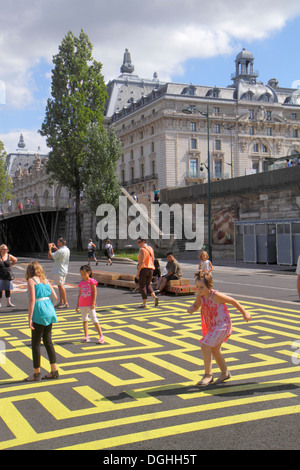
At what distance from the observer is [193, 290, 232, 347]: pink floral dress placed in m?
6.23

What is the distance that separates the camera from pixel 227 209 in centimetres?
3422

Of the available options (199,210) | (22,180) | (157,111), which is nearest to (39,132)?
(199,210)

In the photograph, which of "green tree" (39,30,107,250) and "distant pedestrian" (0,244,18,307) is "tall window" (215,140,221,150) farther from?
"distant pedestrian" (0,244,18,307)

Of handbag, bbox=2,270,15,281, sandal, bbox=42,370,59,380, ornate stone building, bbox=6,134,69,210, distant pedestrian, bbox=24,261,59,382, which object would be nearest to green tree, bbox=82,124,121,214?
handbag, bbox=2,270,15,281

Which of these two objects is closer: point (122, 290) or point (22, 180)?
point (122, 290)

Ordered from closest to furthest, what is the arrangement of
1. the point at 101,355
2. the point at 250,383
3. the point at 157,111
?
1. the point at 250,383
2. the point at 101,355
3. the point at 157,111

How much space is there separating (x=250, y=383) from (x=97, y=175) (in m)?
37.1

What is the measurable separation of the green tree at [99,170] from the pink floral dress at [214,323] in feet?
118

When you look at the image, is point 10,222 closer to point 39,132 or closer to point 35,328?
point 39,132

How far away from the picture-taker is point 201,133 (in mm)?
69812

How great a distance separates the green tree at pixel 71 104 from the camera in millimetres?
43438

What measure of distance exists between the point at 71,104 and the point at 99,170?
6312mm

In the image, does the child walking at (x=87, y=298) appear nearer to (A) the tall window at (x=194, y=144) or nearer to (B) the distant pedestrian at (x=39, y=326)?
(B) the distant pedestrian at (x=39, y=326)

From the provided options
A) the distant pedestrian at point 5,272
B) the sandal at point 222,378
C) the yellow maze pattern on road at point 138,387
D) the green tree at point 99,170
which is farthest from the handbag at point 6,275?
the green tree at point 99,170
